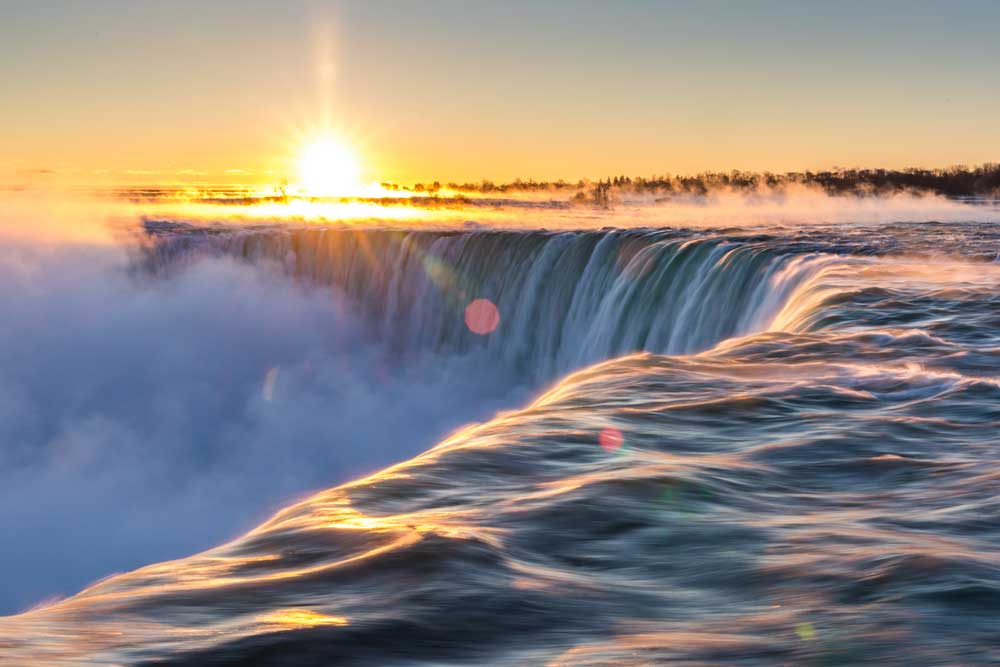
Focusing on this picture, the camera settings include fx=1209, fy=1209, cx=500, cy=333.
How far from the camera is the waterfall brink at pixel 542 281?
18125 millimetres

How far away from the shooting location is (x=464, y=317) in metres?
28.0

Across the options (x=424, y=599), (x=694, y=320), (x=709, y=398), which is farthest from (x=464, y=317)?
(x=424, y=599)

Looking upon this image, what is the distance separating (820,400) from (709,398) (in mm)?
702

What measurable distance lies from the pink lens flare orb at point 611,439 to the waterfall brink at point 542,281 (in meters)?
7.12

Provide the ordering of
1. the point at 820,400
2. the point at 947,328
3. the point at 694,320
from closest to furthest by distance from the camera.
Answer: the point at 820,400
the point at 947,328
the point at 694,320

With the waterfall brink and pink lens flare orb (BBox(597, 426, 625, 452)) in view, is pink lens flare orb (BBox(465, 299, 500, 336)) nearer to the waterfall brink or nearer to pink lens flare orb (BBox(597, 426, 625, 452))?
the waterfall brink

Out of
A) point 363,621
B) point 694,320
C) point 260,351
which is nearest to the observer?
point 363,621

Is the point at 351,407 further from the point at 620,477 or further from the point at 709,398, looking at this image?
the point at 620,477

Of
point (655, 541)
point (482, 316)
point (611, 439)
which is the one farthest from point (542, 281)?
point (655, 541)

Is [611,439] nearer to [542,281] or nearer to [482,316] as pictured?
[542,281]

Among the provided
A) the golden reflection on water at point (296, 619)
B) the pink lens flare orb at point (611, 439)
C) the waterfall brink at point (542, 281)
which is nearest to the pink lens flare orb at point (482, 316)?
the waterfall brink at point (542, 281)

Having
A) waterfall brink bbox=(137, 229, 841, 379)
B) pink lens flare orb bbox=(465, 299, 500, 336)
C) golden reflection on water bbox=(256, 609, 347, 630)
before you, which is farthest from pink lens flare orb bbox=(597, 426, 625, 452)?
pink lens flare orb bbox=(465, 299, 500, 336)

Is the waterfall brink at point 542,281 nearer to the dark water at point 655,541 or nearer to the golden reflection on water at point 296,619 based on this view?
the dark water at point 655,541

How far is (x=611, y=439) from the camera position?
6.52 m
